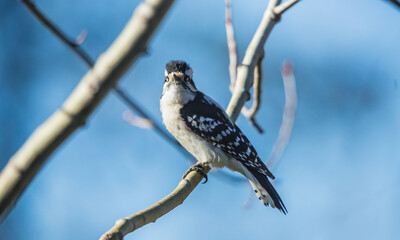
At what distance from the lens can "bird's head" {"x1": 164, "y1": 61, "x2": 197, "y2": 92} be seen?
A: 4.48 m

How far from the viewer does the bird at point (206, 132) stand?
4.17m

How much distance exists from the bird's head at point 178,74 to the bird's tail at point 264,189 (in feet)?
3.24

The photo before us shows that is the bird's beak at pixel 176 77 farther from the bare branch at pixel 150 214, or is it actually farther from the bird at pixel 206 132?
the bare branch at pixel 150 214

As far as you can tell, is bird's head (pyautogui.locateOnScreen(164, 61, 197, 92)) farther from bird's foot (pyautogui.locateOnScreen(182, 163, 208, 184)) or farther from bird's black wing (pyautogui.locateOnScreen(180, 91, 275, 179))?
bird's foot (pyautogui.locateOnScreen(182, 163, 208, 184))

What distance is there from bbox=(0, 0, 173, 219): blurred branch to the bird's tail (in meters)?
3.13

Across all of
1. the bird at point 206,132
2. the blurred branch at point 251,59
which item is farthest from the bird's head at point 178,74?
the blurred branch at point 251,59

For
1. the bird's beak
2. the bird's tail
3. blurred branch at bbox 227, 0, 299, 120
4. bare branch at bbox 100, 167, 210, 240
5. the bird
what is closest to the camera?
bare branch at bbox 100, 167, 210, 240

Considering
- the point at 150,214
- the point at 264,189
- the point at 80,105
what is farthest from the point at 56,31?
the point at 264,189

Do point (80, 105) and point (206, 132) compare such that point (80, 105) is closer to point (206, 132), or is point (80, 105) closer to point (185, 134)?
point (206, 132)

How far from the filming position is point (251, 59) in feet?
12.2

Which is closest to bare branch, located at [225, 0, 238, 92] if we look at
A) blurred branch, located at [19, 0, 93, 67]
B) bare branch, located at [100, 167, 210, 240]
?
bare branch, located at [100, 167, 210, 240]

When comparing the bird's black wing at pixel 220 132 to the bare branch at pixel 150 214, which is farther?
the bird's black wing at pixel 220 132

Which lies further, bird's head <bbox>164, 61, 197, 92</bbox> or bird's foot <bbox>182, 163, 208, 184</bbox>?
bird's head <bbox>164, 61, 197, 92</bbox>

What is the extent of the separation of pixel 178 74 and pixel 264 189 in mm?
1306
